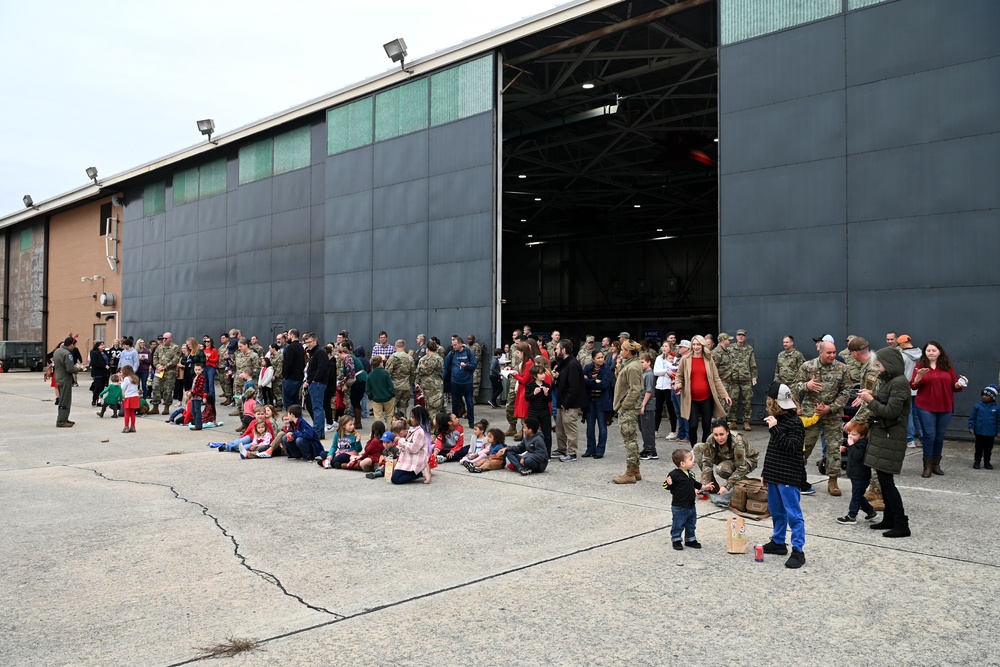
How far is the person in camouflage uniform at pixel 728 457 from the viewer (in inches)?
297

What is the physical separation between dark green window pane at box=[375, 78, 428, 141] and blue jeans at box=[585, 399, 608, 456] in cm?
1293

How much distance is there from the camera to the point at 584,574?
17.9ft

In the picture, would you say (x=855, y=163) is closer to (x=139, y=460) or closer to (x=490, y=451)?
(x=490, y=451)

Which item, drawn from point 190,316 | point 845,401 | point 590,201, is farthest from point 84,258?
point 845,401

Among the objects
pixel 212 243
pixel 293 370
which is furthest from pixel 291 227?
pixel 293 370

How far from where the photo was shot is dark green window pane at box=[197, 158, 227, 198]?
99.7 ft

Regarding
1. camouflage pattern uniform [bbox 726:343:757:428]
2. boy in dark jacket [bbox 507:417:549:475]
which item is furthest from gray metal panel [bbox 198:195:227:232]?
boy in dark jacket [bbox 507:417:549:475]

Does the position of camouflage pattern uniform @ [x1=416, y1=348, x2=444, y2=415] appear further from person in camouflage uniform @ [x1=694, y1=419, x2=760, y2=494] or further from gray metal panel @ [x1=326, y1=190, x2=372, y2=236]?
gray metal panel @ [x1=326, y1=190, x2=372, y2=236]

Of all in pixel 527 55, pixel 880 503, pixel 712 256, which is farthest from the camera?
pixel 712 256

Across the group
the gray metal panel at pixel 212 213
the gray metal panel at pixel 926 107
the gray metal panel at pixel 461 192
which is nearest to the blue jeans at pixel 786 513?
the gray metal panel at pixel 926 107

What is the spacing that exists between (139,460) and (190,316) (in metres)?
22.7

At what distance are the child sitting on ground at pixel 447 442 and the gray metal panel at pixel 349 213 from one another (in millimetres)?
13277

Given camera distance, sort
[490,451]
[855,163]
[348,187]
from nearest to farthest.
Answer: [490,451], [855,163], [348,187]

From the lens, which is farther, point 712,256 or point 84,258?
point 712,256
